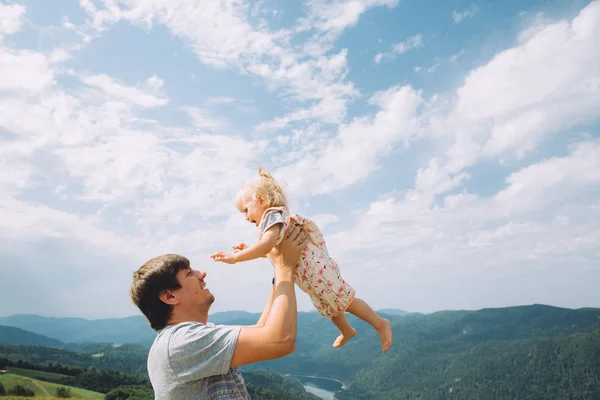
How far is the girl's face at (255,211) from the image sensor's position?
14.2 feet

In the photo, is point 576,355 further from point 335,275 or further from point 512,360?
point 335,275

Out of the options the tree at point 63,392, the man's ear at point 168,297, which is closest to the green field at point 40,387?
the tree at point 63,392

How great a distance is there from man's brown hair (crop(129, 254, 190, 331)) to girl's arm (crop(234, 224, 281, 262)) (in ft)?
3.07

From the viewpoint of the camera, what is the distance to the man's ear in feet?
9.45

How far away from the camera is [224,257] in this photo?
3986 millimetres

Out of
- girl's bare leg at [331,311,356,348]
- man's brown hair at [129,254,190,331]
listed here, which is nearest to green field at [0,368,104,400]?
girl's bare leg at [331,311,356,348]

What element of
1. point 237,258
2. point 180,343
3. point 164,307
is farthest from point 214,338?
point 237,258

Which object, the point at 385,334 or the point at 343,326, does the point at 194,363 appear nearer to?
the point at 343,326

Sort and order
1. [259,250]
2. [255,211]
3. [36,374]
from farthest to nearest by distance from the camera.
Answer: [36,374] → [255,211] → [259,250]

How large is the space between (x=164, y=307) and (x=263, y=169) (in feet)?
7.29

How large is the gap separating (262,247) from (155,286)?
1154mm

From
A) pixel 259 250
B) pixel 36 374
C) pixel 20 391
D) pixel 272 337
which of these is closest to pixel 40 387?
pixel 20 391

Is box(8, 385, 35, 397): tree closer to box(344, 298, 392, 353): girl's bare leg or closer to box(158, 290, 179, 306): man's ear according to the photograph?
box(344, 298, 392, 353): girl's bare leg

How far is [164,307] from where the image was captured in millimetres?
2895
